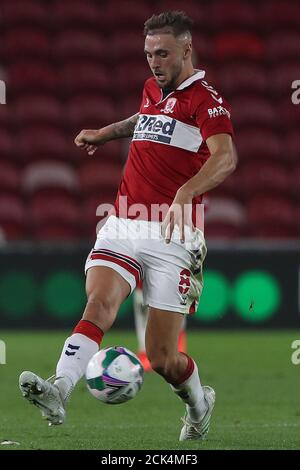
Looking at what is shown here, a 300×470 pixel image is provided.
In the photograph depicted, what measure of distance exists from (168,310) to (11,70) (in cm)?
1057

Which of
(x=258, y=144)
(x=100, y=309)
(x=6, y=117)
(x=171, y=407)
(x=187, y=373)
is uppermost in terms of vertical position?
(x=6, y=117)

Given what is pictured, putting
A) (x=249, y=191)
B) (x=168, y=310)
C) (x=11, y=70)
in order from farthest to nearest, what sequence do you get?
(x=11, y=70), (x=249, y=191), (x=168, y=310)

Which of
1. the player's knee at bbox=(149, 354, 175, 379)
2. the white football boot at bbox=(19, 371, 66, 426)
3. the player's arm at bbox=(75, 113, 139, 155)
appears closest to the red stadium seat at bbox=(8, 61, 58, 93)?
the player's arm at bbox=(75, 113, 139, 155)

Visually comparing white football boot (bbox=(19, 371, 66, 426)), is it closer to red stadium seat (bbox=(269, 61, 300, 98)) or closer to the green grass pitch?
the green grass pitch

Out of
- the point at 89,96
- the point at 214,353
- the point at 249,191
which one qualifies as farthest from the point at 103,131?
the point at 89,96

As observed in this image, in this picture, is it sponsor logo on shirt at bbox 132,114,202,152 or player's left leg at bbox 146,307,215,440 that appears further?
sponsor logo on shirt at bbox 132,114,202,152

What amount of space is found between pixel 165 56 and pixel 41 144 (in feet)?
30.7

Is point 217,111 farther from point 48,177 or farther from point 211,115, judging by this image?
point 48,177

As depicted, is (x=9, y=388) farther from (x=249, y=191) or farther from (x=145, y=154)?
→ (x=249, y=191)

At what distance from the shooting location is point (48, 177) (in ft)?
46.8

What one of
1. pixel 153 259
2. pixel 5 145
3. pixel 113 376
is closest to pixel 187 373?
pixel 153 259

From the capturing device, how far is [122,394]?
5066mm

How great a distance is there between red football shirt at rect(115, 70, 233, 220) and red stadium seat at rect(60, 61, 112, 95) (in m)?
10.2

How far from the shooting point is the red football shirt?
559cm
